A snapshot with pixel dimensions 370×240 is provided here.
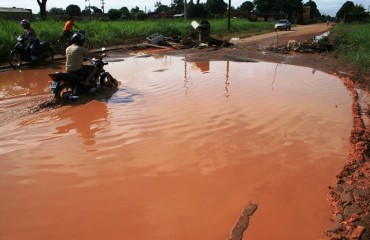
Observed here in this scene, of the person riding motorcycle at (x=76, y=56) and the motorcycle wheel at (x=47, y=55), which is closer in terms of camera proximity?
the person riding motorcycle at (x=76, y=56)

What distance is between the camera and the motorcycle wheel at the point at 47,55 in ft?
40.1

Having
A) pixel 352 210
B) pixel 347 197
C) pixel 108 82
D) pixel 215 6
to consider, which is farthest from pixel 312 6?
pixel 352 210

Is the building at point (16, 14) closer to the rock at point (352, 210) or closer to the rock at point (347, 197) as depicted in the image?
the rock at point (347, 197)

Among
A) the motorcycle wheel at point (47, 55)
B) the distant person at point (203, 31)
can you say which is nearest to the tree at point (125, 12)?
the distant person at point (203, 31)

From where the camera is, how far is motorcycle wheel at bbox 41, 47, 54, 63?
1222 cm

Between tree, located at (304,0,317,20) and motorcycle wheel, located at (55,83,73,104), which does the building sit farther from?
tree, located at (304,0,317,20)

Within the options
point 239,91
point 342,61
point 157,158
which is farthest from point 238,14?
point 157,158

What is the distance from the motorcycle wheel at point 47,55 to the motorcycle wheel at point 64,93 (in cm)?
550

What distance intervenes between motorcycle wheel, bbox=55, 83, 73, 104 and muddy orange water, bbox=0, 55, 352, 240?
0.28 m

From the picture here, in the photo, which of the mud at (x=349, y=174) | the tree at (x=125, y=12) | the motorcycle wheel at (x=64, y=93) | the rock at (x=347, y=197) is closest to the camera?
the mud at (x=349, y=174)

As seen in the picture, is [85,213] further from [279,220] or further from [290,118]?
[290,118]

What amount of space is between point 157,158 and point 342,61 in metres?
12.0

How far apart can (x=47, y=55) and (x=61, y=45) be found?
3124mm

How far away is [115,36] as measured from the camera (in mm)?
20547
